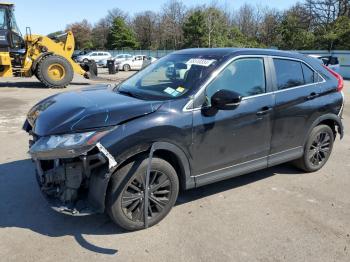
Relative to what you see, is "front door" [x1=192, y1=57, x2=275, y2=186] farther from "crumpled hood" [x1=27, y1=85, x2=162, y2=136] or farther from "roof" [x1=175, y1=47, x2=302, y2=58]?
"crumpled hood" [x1=27, y1=85, x2=162, y2=136]

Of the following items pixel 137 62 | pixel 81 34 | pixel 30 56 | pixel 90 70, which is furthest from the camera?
pixel 81 34

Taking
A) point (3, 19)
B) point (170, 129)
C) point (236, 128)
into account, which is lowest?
point (236, 128)

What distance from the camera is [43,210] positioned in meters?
4.26

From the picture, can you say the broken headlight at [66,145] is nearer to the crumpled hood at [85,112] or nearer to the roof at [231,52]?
the crumpled hood at [85,112]

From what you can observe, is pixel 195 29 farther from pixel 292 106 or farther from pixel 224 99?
pixel 224 99

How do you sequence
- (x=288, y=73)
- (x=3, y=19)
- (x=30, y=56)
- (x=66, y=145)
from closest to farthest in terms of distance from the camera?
(x=66, y=145)
(x=288, y=73)
(x=3, y=19)
(x=30, y=56)

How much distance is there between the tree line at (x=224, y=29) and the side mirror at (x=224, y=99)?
4083 cm

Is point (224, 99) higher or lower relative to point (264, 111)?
higher

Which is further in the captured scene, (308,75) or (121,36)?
(121,36)

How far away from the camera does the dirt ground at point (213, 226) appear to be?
348cm

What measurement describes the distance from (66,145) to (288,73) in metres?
3.04

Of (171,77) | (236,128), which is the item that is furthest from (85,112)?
(236,128)

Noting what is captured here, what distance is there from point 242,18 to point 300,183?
70018mm

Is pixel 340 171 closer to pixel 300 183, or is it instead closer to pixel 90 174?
pixel 300 183
